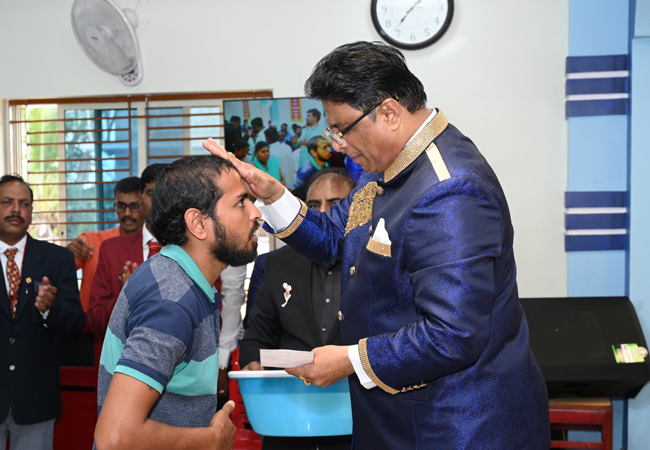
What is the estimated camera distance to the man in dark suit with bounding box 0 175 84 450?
9.36 ft

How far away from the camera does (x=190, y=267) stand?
1409 millimetres

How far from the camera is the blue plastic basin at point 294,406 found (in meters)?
1.78

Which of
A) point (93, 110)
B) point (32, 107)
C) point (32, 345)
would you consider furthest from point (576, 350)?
point (32, 107)

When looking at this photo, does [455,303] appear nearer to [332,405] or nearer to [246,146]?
[332,405]

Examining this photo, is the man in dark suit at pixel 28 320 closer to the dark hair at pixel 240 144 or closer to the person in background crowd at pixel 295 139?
the dark hair at pixel 240 144

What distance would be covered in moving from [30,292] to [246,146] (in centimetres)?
150

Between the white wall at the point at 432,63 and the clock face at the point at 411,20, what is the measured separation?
0.07m

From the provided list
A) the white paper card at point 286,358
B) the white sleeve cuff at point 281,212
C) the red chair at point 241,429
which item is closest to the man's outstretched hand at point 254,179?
the white sleeve cuff at point 281,212

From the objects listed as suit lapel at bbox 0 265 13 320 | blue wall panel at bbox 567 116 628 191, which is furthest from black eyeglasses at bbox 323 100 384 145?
blue wall panel at bbox 567 116 628 191

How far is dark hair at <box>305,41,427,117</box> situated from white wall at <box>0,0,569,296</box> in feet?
7.49

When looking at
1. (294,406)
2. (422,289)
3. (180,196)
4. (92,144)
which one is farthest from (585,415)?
(92,144)

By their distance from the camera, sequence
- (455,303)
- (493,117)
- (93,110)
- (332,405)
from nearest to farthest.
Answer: (455,303)
(332,405)
(493,117)
(93,110)

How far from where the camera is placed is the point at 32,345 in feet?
9.64

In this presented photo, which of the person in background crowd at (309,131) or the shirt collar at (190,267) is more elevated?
the person in background crowd at (309,131)
